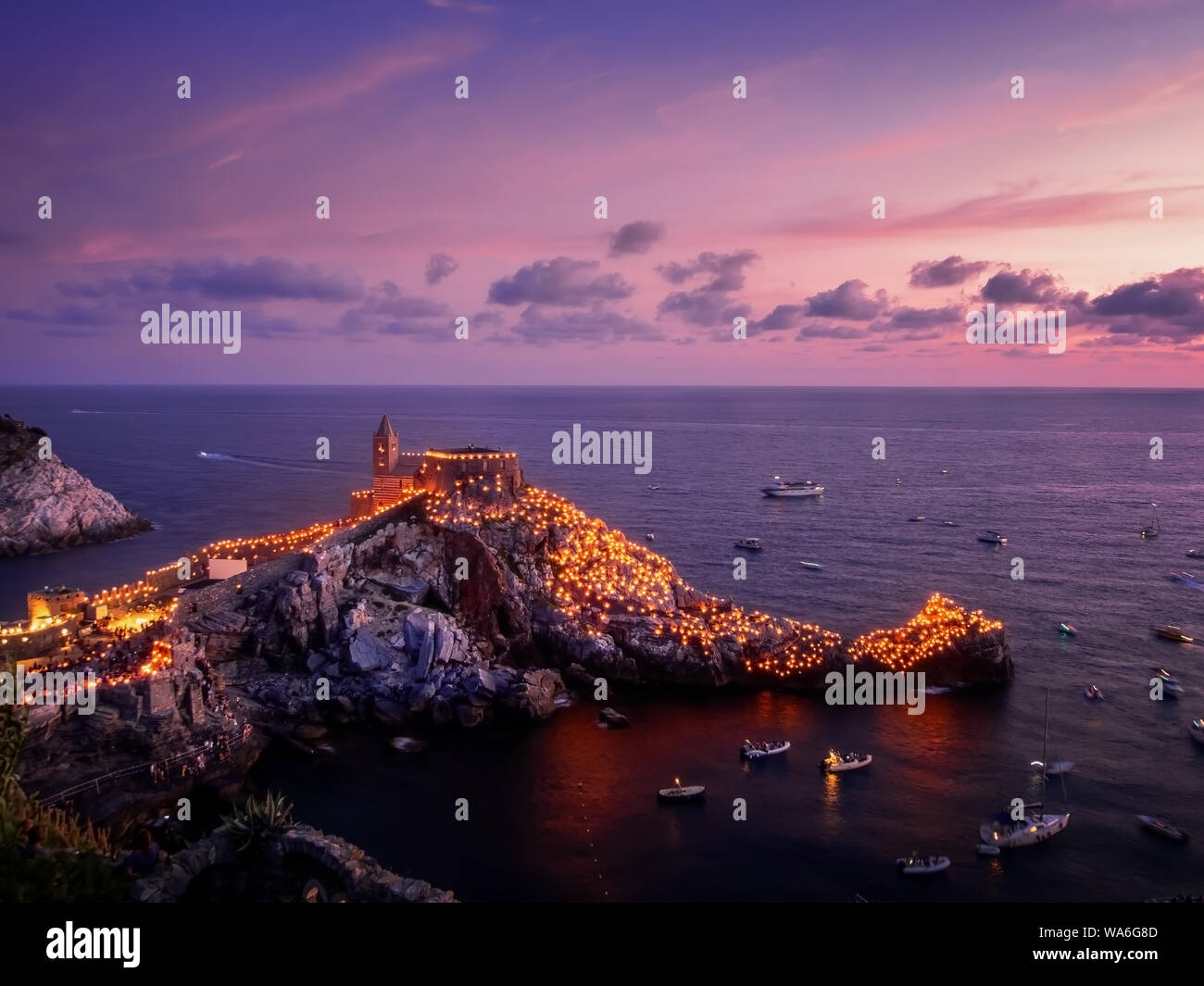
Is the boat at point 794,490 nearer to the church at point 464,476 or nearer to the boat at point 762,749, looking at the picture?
the church at point 464,476

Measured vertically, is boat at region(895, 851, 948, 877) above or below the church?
below

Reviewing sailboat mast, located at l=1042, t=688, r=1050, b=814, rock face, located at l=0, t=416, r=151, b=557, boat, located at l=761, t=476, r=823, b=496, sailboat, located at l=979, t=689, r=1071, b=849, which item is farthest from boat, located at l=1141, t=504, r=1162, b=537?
rock face, located at l=0, t=416, r=151, b=557

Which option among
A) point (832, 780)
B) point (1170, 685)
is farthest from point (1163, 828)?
point (1170, 685)

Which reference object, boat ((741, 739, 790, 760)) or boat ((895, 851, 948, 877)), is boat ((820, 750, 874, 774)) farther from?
boat ((895, 851, 948, 877))

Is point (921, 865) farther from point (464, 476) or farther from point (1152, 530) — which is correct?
point (1152, 530)
